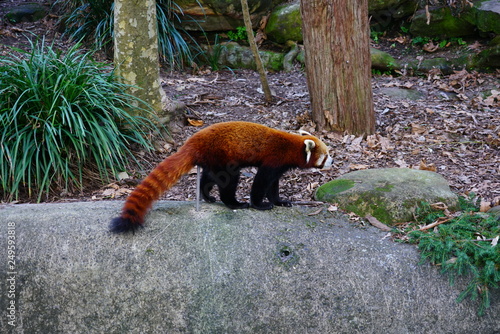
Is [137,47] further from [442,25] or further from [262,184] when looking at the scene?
[442,25]

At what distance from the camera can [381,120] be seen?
761cm

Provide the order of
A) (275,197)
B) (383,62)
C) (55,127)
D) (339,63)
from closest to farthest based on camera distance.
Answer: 1. (275,197)
2. (55,127)
3. (339,63)
4. (383,62)

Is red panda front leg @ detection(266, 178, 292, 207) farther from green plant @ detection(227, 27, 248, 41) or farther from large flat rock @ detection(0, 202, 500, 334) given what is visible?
green plant @ detection(227, 27, 248, 41)

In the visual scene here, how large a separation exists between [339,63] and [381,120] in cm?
143

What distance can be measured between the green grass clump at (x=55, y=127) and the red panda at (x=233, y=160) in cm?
158

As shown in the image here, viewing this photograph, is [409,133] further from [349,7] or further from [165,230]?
[165,230]

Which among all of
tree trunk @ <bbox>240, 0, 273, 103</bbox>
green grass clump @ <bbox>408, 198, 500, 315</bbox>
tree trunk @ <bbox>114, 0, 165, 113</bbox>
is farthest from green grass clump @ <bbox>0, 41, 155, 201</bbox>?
green grass clump @ <bbox>408, 198, 500, 315</bbox>

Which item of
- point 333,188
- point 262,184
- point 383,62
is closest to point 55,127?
point 262,184

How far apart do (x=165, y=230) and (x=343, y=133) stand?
3.54 m

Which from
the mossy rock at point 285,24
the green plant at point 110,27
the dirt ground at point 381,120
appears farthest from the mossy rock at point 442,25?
the green plant at point 110,27

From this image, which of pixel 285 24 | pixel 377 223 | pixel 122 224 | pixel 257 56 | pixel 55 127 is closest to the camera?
pixel 122 224

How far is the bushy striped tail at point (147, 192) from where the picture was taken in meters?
3.96

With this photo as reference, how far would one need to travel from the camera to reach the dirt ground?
5.88 meters

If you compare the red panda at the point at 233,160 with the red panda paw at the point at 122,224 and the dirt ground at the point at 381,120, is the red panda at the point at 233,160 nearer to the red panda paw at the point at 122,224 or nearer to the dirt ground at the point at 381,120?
the red panda paw at the point at 122,224
